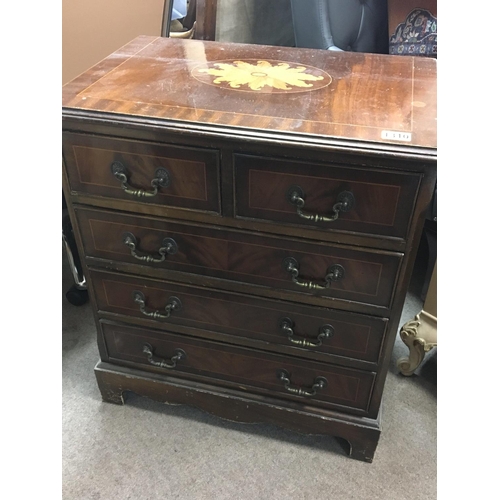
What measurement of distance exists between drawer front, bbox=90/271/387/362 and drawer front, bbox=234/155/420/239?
0.21m

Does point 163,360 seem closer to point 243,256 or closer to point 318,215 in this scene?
point 243,256

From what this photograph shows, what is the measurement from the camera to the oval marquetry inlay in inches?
40.4

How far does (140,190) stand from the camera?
973 mm

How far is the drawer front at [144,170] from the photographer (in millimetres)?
917

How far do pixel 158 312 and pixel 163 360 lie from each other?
16cm

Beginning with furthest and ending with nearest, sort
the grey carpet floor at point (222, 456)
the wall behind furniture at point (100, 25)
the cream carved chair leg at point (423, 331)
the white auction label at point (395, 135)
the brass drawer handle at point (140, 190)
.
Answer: the wall behind furniture at point (100, 25) → the cream carved chair leg at point (423, 331) → the grey carpet floor at point (222, 456) → the brass drawer handle at point (140, 190) → the white auction label at point (395, 135)

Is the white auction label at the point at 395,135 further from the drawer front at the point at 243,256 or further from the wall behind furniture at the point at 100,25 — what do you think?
the wall behind furniture at the point at 100,25

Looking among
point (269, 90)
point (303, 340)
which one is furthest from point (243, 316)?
point (269, 90)

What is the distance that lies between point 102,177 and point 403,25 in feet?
3.25

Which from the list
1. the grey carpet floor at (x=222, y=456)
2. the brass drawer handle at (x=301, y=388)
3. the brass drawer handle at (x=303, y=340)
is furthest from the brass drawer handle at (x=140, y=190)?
the grey carpet floor at (x=222, y=456)

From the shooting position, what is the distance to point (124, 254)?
42.7 inches

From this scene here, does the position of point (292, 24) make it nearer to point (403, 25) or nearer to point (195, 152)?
point (403, 25)

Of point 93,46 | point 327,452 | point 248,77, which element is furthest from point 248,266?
point 93,46

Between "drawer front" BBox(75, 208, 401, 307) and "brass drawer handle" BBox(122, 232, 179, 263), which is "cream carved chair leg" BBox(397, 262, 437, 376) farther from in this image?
"brass drawer handle" BBox(122, 232, 179, 263)
